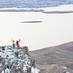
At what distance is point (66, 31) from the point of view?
4.96 m

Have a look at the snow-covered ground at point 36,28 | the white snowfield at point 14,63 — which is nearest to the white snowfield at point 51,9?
the snow-covered ground at point 36,28

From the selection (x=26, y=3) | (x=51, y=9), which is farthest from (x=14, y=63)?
(x=51, y=9)

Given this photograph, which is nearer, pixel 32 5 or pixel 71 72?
pixel 71 72

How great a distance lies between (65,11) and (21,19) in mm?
1004

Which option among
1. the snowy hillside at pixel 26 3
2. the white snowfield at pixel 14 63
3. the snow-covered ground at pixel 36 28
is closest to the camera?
the white snowfield at pixel 14 63

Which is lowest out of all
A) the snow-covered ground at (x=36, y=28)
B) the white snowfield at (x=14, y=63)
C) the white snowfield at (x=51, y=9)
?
the snow-covered ground at (x=36, y=28)

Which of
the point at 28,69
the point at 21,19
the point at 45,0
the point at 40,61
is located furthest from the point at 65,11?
the point at 28,69

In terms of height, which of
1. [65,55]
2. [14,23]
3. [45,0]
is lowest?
[65,55]

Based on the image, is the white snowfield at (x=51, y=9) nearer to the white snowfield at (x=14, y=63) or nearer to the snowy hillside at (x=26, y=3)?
the snowy hillside at (x=26, y=3)

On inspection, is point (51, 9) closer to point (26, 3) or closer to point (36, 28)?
point (26, 3)

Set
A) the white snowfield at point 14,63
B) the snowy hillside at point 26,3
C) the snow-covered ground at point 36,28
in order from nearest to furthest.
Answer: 1. the white snowfield at point 14,63
2. the snow-covered ground at point 36,28
3. the snowy hillside at point 26,3

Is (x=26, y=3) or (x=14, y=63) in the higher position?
(x=26, y=3)

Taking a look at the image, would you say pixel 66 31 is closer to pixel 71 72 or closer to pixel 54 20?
pixel 54 20

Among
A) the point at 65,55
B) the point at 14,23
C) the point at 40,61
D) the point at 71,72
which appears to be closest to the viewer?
the point at 71,72
